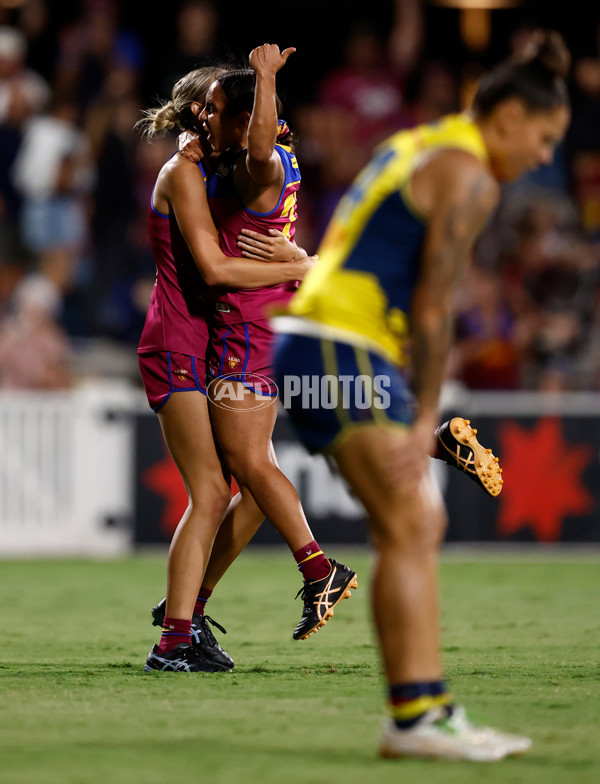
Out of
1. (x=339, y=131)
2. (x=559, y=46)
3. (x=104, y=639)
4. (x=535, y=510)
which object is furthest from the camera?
(x=339, y=131)

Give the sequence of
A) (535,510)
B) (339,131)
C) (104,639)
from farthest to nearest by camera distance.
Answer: (339,131) < (535,510) < (104,639)

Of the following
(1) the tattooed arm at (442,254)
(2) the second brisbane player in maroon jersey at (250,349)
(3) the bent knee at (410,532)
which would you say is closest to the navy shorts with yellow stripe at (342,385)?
(1) the tattooed arm at (442,254)

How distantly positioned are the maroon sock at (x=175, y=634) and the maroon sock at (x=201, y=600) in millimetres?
241

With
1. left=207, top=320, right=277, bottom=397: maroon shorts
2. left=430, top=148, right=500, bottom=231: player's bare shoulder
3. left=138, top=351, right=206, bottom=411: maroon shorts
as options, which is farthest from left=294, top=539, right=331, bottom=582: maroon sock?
left=430, top=148, right=500, bottom=231: player's bare shoulder

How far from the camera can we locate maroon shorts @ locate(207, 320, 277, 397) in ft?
17.9

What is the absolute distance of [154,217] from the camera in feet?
17.8

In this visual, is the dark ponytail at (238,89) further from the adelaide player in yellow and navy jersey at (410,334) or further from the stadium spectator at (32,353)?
the stadium spectator at (32,353)

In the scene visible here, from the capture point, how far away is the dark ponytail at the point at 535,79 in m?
3.69

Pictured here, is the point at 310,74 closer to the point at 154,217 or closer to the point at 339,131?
the point at 339,131

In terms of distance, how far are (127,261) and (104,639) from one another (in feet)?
22.2

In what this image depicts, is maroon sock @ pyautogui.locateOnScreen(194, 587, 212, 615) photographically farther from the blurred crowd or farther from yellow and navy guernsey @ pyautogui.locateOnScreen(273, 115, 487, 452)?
the blurred crowd

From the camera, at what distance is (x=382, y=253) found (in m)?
3.77

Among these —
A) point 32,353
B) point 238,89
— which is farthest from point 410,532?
point 32,353

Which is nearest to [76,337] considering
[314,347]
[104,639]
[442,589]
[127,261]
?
[127,261]
